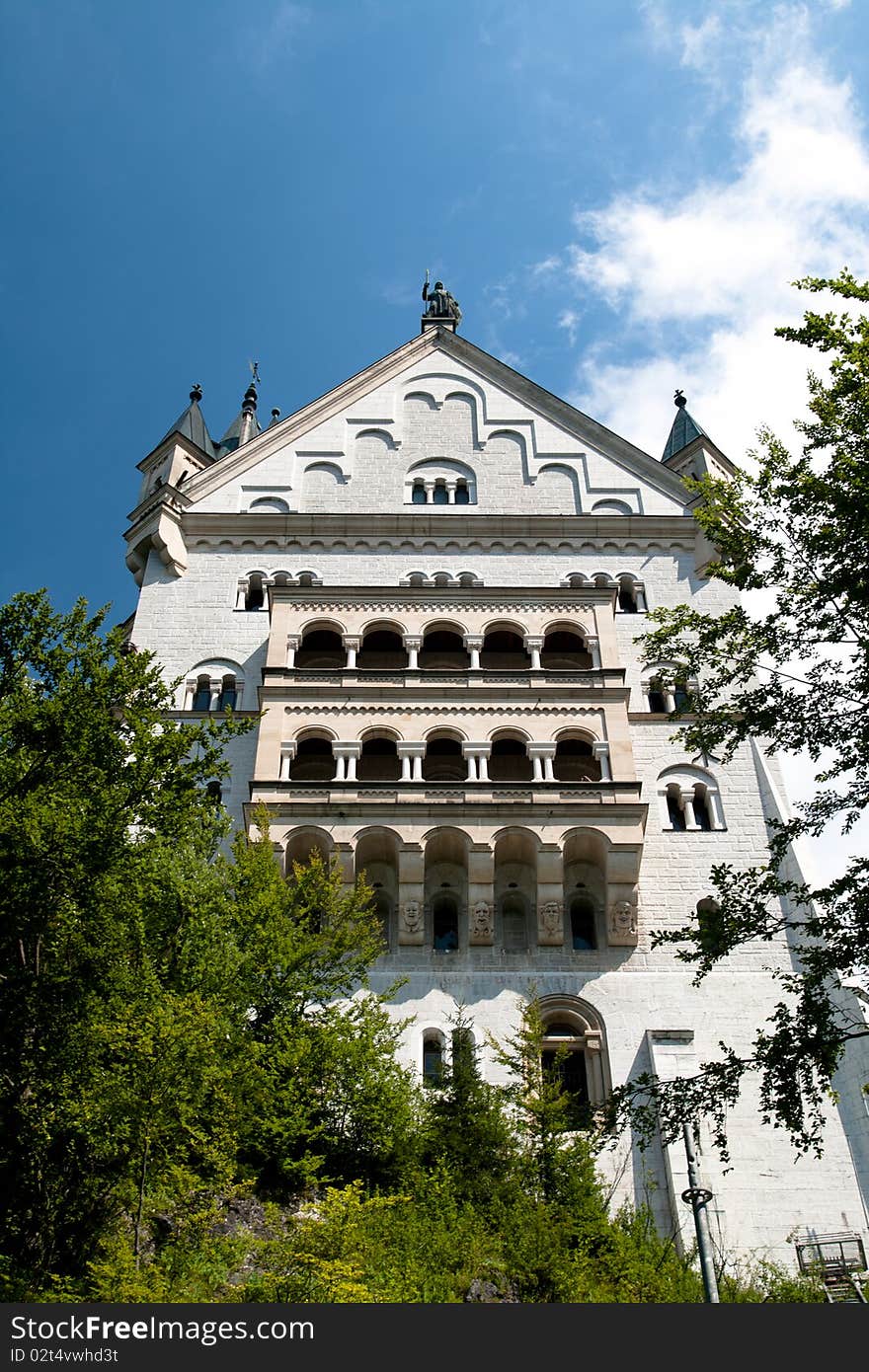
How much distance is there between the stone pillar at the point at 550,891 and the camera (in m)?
24.0

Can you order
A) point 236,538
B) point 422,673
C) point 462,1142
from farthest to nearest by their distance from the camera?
point 236,538 < point 422,673 < point 462,1142

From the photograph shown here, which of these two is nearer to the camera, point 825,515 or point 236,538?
point 825,515

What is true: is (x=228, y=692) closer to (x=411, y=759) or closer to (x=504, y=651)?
(x=411, y=759)

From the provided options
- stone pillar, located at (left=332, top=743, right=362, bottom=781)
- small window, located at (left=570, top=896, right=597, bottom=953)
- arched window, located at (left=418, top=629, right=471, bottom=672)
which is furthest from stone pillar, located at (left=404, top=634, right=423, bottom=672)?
small window, located at (left=570, top=896, right=597, bottom=953)

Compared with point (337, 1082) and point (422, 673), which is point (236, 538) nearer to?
point (422, 673)

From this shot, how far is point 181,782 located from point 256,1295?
6691mm

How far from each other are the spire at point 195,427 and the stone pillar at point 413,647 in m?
10.9

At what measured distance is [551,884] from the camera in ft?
79.3

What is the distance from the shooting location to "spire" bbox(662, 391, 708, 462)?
114 ft

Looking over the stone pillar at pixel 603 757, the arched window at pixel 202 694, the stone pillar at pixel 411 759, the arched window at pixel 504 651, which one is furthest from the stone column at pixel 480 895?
the arched window at pixel 202 694

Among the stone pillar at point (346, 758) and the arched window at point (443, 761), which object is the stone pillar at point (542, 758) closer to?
the arched window at point (443, 761)

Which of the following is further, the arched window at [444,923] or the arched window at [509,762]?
the arched window at [509,762]

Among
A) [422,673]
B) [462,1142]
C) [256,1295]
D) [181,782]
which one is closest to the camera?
[256,1295]

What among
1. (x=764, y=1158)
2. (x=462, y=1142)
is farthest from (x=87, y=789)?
(x=764, y=1158)
